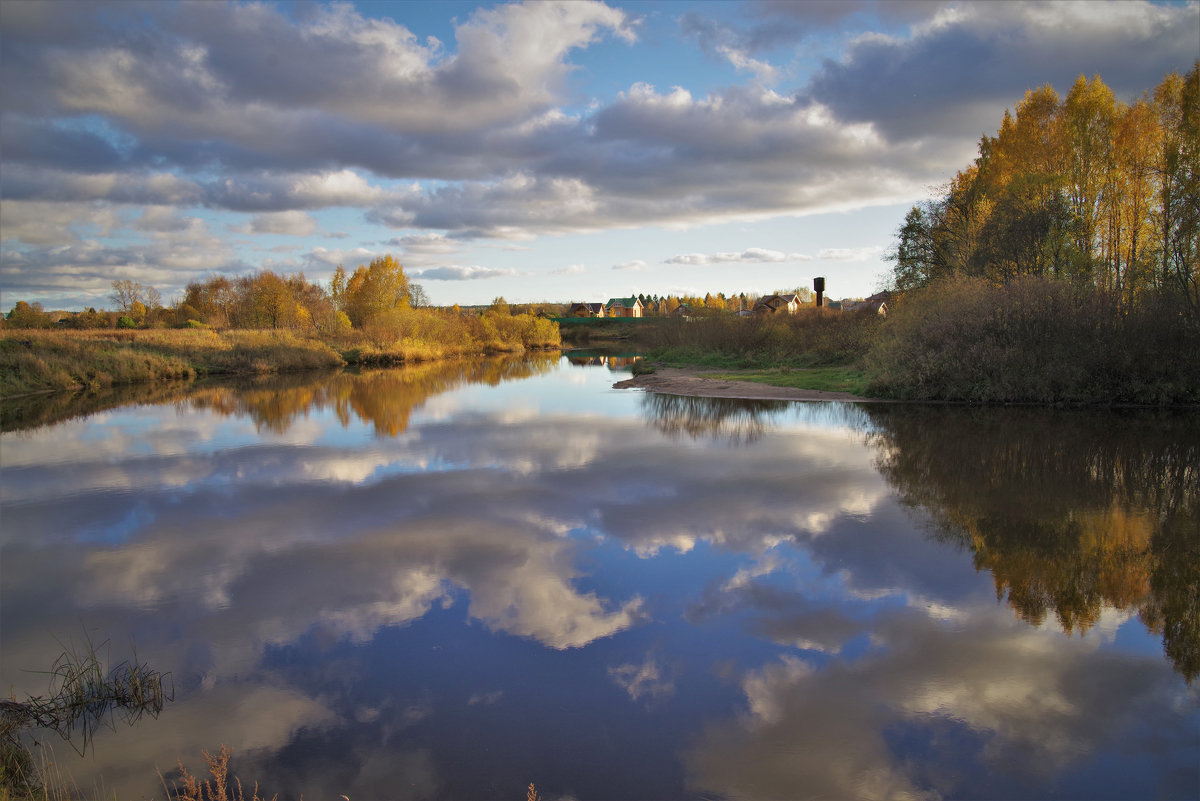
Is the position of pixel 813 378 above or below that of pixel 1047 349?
below

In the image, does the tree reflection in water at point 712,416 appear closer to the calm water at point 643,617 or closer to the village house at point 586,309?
the calm water at point 643,617

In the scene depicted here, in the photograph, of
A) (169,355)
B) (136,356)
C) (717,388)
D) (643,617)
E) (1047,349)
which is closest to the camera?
(643,617)

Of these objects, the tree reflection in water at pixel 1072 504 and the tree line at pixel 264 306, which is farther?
the tree line at pixel 264 306

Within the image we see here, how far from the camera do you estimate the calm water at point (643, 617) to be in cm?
432

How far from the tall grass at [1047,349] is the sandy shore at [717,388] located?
2.76m

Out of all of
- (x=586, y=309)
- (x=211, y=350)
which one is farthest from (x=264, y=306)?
(x=586, y=309)

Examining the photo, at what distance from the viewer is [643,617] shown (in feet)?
21.0

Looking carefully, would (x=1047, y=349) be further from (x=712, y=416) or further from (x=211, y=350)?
(x=211, y=350)

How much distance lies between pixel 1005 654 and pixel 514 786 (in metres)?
4.16

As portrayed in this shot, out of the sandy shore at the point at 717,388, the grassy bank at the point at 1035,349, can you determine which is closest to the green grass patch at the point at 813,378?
the grassy bank at the point at 1035,349

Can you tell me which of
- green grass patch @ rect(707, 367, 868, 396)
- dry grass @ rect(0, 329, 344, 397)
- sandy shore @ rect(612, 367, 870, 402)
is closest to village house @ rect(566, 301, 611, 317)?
dry grass @ rect(0, 329, 344, 397)

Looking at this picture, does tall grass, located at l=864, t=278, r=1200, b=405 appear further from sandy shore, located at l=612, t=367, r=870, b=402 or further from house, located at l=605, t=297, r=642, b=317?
house, located at l=605, t=297, r=642, b=317

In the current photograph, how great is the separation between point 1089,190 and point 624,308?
4773 inches

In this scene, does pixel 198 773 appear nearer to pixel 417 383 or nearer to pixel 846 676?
pixel 846 676
